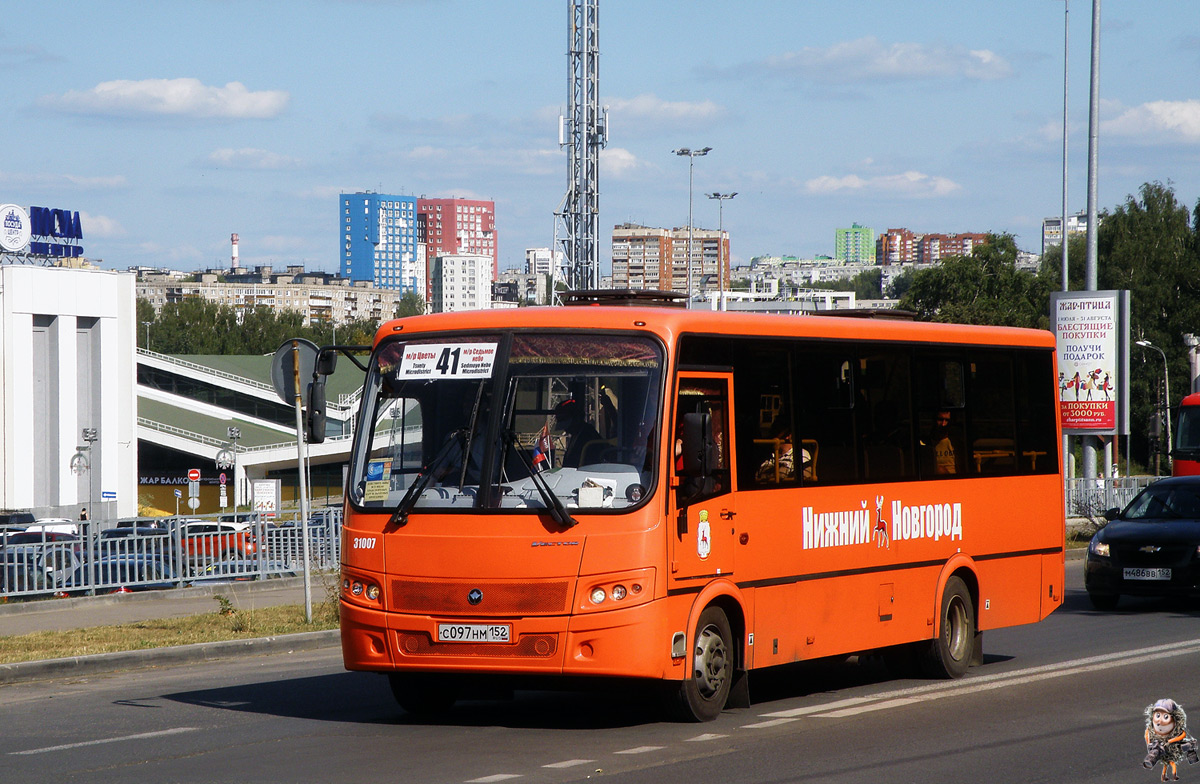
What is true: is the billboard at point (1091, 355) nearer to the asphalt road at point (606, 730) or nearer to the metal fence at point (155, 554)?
the metal fence at point (155, 554)

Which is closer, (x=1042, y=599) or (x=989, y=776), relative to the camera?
(x=989, y=776)

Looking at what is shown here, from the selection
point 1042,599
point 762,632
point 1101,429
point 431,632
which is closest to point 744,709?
point 762,632

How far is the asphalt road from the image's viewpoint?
28.2ft

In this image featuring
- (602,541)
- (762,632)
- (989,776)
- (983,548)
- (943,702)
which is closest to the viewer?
(989,776)

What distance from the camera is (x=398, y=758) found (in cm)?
895

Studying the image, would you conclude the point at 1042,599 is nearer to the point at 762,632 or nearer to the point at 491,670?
the point at 762,632

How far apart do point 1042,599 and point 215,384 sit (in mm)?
88767

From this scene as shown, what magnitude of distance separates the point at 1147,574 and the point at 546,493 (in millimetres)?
11342

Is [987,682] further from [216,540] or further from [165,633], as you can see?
[216,540]

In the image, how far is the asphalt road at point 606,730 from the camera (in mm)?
8594

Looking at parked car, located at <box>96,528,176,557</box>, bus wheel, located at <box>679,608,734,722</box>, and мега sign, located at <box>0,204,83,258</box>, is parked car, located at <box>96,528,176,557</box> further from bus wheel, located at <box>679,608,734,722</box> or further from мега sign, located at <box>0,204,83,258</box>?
мега sign, located at <box>0,204,83,258</box>

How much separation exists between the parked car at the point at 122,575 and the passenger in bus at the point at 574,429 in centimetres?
1286

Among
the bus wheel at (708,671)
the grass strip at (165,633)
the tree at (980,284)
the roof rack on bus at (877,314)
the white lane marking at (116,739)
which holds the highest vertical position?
the tree at (980,284)

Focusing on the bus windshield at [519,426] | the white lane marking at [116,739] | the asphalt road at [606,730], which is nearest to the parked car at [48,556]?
the asphalt road at [606,730]
